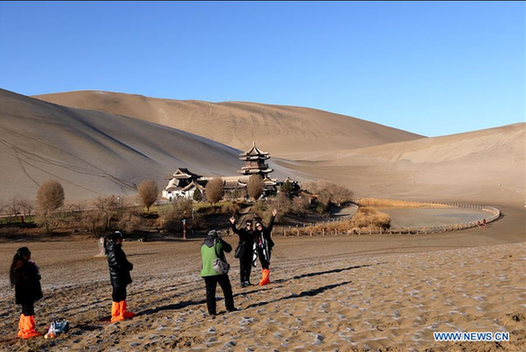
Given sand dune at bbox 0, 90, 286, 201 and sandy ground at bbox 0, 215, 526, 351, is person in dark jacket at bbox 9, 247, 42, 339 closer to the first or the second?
sandy ground at bbox 0, 215, 526, 351

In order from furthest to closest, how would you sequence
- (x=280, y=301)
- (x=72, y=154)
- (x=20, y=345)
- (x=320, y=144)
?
(x=320, y=144) → (x=72, y=154) → (x=280, y=301) → (x=20, y=345)

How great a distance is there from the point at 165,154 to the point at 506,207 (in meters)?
63.3

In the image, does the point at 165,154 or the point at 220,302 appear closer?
the point at 220,302

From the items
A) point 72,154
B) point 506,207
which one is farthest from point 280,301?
point 72,154

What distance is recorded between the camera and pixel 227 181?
6056cm

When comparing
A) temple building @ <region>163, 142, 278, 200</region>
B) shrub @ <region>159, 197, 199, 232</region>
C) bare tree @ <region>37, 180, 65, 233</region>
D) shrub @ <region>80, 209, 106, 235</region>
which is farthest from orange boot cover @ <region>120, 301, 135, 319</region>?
temple building @ <region>163, 142, 278, 200</region>

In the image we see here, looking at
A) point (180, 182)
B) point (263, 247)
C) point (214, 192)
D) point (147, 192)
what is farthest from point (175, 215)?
point (180, 182)

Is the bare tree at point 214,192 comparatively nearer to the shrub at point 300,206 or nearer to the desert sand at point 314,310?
the shrub at point 300,206

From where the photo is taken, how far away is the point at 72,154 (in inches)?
2825

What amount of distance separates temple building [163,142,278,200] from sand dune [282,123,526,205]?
25056mm

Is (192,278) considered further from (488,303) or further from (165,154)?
(165,154)

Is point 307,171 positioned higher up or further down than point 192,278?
higher up

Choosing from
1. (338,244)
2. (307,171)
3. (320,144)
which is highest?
(320,144)

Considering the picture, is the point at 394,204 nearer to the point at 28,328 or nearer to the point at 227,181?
the point at 227,181
